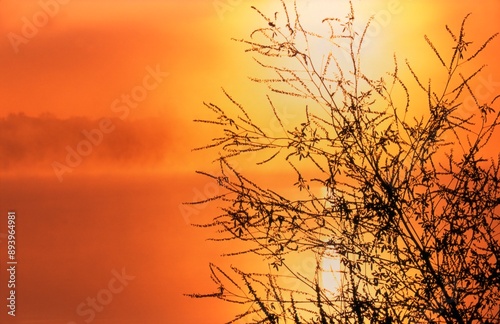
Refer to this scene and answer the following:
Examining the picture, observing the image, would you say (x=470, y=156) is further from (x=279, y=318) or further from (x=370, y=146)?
(x=279, y=318)

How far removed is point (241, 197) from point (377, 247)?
0.90 metres

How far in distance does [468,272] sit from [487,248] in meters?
0.22

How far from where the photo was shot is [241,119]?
883 cm

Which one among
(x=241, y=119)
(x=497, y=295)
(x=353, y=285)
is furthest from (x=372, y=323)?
(x=241, y=119)

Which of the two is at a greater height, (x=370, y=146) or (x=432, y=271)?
(x=370, y=146)

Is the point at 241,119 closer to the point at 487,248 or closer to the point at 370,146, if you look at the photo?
the point at 370,146

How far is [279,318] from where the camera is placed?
29.5ft

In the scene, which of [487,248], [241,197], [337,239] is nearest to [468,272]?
[487,248]

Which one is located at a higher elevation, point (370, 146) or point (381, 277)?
point (370, 146)

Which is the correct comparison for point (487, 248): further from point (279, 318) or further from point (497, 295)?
point (279, 318)

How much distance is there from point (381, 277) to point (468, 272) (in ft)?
1.83

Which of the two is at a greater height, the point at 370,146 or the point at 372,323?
the point at 370,146

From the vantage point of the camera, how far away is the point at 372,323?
8961 millimetres

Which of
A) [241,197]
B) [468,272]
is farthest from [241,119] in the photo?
[468,272]
